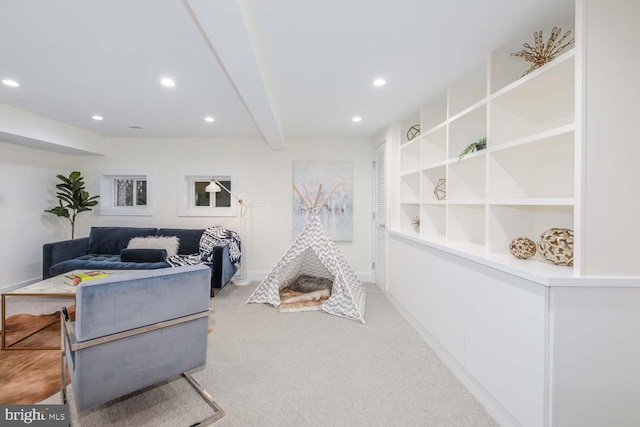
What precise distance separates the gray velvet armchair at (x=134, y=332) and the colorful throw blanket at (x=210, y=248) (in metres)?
2.09

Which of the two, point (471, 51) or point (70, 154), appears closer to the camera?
point (471, 51)

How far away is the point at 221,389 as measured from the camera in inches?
75.3

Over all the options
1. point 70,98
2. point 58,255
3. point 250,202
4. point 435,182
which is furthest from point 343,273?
point 58,255

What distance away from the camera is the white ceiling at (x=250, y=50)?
5.04 feet

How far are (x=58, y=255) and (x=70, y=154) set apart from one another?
186cm

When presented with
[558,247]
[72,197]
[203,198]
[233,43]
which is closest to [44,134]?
[72,197]

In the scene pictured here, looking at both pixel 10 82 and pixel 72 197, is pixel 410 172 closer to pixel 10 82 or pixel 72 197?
pixel 10 82

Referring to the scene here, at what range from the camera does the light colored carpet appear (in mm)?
1664

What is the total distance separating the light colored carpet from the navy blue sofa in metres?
0.97

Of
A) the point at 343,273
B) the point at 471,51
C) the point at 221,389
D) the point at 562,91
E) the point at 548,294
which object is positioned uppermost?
the point at 471,51

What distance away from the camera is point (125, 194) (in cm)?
487

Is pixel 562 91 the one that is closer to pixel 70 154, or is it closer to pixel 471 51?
pixel 471 51

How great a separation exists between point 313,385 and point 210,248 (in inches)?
104

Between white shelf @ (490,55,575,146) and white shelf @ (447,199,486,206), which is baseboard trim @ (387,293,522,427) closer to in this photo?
white shelf @ (447,199,486,206)
